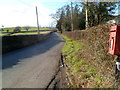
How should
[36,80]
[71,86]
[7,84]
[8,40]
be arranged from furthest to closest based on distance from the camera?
[8,40] < [36,80] < [7,84] < [71,86]

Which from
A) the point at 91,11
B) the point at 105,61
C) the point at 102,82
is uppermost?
the point at 91,11

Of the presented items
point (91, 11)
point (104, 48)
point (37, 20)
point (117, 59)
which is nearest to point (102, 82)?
point (117, 59)

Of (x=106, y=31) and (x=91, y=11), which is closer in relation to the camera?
(x=106, y=31)

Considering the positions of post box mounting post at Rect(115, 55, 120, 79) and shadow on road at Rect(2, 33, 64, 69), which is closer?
post box mounting post at Rect(115, 55, 120, 79)

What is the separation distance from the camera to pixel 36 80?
4.93 metres

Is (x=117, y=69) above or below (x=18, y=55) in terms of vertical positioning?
above

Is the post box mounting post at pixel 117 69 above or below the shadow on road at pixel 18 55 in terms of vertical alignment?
above

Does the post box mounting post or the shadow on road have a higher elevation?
the post box mounting post

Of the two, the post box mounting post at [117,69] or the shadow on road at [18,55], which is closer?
the post box mounting post at [117,69]

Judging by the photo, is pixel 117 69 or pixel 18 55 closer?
pixel 117 69

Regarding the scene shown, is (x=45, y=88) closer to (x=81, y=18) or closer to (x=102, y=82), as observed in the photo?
(x=102, y=82)

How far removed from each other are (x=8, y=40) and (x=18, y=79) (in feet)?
30.4

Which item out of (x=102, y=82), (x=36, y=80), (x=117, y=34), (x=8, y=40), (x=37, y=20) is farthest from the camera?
(x=37, y=20)

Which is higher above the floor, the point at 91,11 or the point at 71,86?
the point at 91,11
